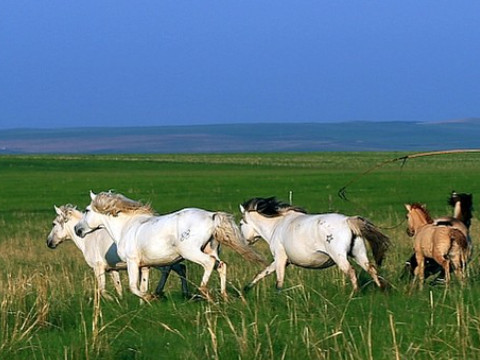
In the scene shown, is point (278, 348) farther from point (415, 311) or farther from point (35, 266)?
point (35, 266)

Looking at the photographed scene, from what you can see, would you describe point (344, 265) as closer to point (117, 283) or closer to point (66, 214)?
point (117, 283)

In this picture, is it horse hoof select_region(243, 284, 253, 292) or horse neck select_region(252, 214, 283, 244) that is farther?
horse neck select_region(252, 214, 283, 244)

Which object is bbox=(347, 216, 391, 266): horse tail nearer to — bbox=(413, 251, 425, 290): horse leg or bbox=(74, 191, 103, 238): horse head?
bbox=(413, 251, 425, 290): horse leg

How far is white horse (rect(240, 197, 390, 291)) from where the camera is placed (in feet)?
36.0

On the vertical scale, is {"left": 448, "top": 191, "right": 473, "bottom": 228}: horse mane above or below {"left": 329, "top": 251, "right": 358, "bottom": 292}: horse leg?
above

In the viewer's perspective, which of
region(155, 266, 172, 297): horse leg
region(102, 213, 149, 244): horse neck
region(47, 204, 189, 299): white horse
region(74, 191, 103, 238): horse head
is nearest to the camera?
region(155, 266, 172, 297): horse leg

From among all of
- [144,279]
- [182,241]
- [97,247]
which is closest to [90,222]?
[97,247]

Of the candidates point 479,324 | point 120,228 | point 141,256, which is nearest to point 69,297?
point 141,256

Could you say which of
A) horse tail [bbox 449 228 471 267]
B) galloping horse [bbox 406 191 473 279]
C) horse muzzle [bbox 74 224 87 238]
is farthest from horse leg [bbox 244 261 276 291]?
horse muzzle [bbox 74 224 87 238]

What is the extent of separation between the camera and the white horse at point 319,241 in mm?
10977

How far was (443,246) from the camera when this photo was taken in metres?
11.0

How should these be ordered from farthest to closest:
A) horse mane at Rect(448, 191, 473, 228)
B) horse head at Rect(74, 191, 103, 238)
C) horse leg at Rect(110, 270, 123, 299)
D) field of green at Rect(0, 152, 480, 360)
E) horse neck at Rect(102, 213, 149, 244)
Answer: horse head at Rect(74, 191, 103, 238), horse neck at Rect(102, 213, 149, 244), horse mane at Rect(448, 191, 473, 228), horse leg at Rect(110, 270, 123, 299), field of green at Rect(0, 152, 480, 360)

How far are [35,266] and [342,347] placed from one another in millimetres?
10270

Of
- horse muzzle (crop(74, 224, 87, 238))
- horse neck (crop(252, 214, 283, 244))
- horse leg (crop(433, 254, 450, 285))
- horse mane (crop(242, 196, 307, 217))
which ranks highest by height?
horse mane (crop(242, 196, 307, 217))
